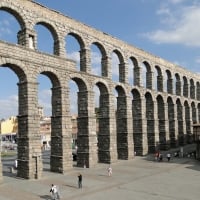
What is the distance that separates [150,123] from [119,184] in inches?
1125

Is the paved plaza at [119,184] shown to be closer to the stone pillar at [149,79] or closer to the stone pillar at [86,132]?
the stone pillar at [86,132]

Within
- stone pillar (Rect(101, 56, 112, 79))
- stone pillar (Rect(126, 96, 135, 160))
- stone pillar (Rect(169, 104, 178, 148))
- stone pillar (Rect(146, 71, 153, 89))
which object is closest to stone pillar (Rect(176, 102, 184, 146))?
stone pillar (Rect(169, 104, 178, 148))

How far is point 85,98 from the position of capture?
44531mm

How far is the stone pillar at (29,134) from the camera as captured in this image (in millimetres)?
35500

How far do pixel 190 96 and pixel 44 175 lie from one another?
52.6m

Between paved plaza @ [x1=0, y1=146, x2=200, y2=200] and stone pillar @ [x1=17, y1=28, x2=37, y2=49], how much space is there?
14.5 meters

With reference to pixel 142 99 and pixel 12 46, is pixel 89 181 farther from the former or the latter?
pixel 142 99

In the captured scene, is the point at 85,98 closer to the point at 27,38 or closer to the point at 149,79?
the point at 27,38

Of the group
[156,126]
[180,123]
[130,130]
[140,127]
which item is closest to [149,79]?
[156,126]

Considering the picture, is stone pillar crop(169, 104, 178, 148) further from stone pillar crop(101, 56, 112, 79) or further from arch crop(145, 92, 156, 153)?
stone pillar crop(101, 56, 112, 79)

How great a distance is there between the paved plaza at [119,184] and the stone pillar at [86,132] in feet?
5.76

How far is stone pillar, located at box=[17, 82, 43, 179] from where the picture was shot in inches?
1398

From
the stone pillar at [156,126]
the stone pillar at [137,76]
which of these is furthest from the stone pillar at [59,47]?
the stone pillar at [156,126]

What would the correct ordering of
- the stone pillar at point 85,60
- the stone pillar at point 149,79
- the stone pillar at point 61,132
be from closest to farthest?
the stone pillar at point 61,132
the stone pillar at point 85,60
the stone pillar at point 149,79
